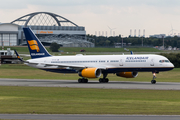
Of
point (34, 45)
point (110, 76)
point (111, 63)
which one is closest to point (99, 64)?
point (111, 63)

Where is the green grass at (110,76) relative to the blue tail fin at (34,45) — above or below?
below

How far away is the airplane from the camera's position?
45844mm

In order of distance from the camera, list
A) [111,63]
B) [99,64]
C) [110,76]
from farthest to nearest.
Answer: [110,76] → [99,64] → [111,63]

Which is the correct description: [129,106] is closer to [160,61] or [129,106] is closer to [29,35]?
[160,61]

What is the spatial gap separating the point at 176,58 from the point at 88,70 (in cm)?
5058

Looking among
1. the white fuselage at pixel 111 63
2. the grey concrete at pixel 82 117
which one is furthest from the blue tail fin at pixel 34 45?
the grey concrete at pixel 82 117

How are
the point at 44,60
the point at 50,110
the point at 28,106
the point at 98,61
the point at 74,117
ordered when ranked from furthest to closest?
the point at 44,60, the point at 98,61, the point at 28,106, the point at 50,110, the point at 74,117

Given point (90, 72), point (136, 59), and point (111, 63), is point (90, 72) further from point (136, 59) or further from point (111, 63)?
point (136, 59)

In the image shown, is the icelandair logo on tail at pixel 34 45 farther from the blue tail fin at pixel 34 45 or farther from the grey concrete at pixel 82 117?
the grey concrete at pixel 82 117

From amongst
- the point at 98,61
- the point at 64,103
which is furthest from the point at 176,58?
the point at 64,103

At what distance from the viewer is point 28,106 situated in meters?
23.8

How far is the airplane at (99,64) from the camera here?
150ft

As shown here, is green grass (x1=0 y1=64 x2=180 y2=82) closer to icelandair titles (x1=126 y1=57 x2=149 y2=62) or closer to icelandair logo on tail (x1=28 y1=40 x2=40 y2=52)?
icelandair logo on tail (x1=28 y1=40 x2=40 y2=52)

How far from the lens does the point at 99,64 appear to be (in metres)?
49.3
